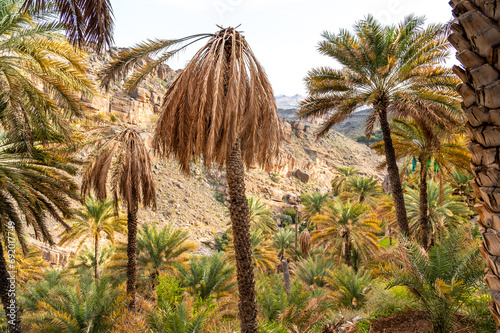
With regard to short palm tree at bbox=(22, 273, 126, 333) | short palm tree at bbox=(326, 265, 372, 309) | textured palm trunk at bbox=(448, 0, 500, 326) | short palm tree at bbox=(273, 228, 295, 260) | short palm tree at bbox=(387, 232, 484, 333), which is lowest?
short palm tree at bbox=(273, 228, 295, 260)

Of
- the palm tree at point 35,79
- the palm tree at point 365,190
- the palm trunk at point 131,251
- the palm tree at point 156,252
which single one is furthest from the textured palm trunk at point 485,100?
the palm tree at point 365,190

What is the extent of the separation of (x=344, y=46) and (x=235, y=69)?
19.5 ft

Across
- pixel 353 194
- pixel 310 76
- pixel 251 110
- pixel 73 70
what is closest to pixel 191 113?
pixel 251 110

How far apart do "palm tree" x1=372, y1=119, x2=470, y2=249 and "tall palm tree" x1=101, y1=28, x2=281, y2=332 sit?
8066mm

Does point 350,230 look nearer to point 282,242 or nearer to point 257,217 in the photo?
point 257,217

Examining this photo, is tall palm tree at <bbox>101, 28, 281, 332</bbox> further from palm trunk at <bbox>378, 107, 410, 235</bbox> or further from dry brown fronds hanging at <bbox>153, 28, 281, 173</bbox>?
palm trunk at <bbox>378, 107, 410, 235</bbox>

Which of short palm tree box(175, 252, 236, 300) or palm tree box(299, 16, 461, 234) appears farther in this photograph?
short palm tree box(175, 252, 236, 300)

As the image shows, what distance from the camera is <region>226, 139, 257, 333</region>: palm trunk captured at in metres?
5.66

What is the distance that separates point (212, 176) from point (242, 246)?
211 ft

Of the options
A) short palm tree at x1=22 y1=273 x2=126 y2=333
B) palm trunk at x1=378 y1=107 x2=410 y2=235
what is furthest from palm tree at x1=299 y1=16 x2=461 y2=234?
short palm tree at x1=22 y1=273 x2=126 y2=333

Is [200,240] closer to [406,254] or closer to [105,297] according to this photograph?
[105,297]

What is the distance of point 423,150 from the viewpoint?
1246cm

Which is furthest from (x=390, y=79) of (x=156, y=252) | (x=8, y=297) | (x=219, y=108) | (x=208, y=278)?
(x=156, y=252)

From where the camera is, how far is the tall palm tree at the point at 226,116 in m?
5.25
